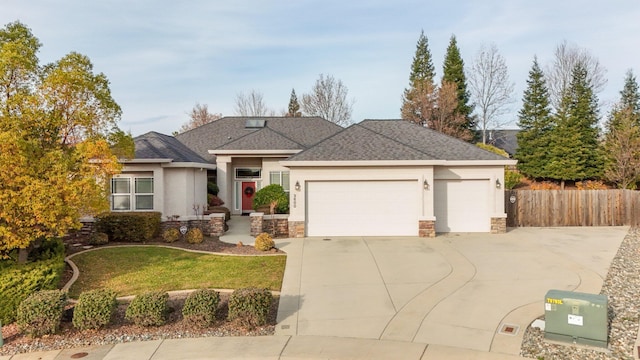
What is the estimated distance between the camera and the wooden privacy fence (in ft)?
55.3

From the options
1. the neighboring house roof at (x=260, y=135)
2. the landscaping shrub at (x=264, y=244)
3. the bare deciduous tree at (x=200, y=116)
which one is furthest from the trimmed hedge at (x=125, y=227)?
the bare deciduous tree at (x=200, y=116)

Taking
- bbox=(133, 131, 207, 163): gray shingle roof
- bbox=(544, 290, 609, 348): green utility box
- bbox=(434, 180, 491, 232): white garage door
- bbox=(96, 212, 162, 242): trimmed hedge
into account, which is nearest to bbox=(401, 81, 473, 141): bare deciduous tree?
bbox=(434, 180, 491, 232): white garage door

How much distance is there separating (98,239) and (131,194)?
2.90 meters

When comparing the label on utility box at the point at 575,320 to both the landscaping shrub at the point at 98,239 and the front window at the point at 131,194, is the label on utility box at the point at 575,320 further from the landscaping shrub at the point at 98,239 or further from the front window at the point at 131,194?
the front window at the point at 131,194

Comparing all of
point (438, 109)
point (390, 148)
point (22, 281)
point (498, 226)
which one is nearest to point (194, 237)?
point (22, 281)

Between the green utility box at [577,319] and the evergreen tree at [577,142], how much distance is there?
28139 millimetres

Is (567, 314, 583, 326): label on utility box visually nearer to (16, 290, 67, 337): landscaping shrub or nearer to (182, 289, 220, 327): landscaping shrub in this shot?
(182, 289, 220, 327): landscaping shrub

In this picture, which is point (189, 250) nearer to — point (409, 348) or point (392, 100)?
point (409, 348)

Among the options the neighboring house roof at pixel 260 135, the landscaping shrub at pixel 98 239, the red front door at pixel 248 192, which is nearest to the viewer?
the landscaping shrub at pixel 98 239

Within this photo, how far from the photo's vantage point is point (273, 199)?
54.3 feet

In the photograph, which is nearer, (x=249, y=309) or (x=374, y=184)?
(x=249, y=309)

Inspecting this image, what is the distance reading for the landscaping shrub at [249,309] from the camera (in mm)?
6957

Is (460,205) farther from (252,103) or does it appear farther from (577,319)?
(252,103)

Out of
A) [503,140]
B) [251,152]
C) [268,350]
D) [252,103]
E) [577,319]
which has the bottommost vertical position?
[268,350]
